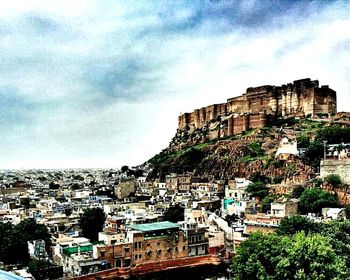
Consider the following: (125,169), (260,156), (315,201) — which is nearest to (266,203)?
(315,201)

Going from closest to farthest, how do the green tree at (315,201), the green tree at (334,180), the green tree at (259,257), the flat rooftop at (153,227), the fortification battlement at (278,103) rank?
the green tree at (259,257) < the flat rooftop at (153,227) < the green tree at (315,201) < the green tree at (334,180) < the fortification battlement at (278,103)

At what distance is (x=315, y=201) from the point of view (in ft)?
103

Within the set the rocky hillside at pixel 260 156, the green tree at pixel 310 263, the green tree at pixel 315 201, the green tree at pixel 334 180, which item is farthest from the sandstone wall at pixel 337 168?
→ the green tree at pixel 310 263

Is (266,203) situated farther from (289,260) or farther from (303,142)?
(289,260)

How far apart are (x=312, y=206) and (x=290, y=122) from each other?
29.7 meters

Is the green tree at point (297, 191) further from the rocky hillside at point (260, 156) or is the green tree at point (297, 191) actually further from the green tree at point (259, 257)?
the green tree at point (259, 257)

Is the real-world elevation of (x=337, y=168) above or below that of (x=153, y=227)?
above

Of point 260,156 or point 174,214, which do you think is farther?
point 260,156

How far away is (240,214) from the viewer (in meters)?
33.9

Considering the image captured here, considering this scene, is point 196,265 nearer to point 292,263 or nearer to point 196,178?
point 292,263

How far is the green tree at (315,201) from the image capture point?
30859 millimetres

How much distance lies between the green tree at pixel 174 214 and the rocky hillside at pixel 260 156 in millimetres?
10127

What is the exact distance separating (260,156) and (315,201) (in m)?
18.7

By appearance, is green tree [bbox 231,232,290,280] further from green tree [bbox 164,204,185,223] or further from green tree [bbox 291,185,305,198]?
green tree [bbox 291,185,305,198]
